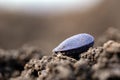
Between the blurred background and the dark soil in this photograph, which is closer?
the dark soil

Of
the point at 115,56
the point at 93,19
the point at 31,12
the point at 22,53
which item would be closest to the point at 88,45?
the point at 115,56

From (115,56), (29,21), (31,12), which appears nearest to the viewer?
(115,56)

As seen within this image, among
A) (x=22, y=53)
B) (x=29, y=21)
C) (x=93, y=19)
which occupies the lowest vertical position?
(x=22, y=53)

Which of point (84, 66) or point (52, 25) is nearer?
point (84, 66)

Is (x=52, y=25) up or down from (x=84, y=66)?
up

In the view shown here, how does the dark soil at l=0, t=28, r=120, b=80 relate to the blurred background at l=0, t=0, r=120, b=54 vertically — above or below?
below

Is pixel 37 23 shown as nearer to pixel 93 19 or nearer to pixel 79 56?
pixel 93 19

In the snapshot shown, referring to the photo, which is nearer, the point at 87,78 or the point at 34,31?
the point at 87,78

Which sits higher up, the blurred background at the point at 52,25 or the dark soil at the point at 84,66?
the blurred background at the point at 52,25

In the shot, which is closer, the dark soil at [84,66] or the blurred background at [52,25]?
the dark soil at [84,66]

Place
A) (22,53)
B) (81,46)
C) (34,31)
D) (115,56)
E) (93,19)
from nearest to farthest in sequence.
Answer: (115,56) < (81,46) < (22,53) < (93,19) < (34,31)

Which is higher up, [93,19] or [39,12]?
[39,12]
